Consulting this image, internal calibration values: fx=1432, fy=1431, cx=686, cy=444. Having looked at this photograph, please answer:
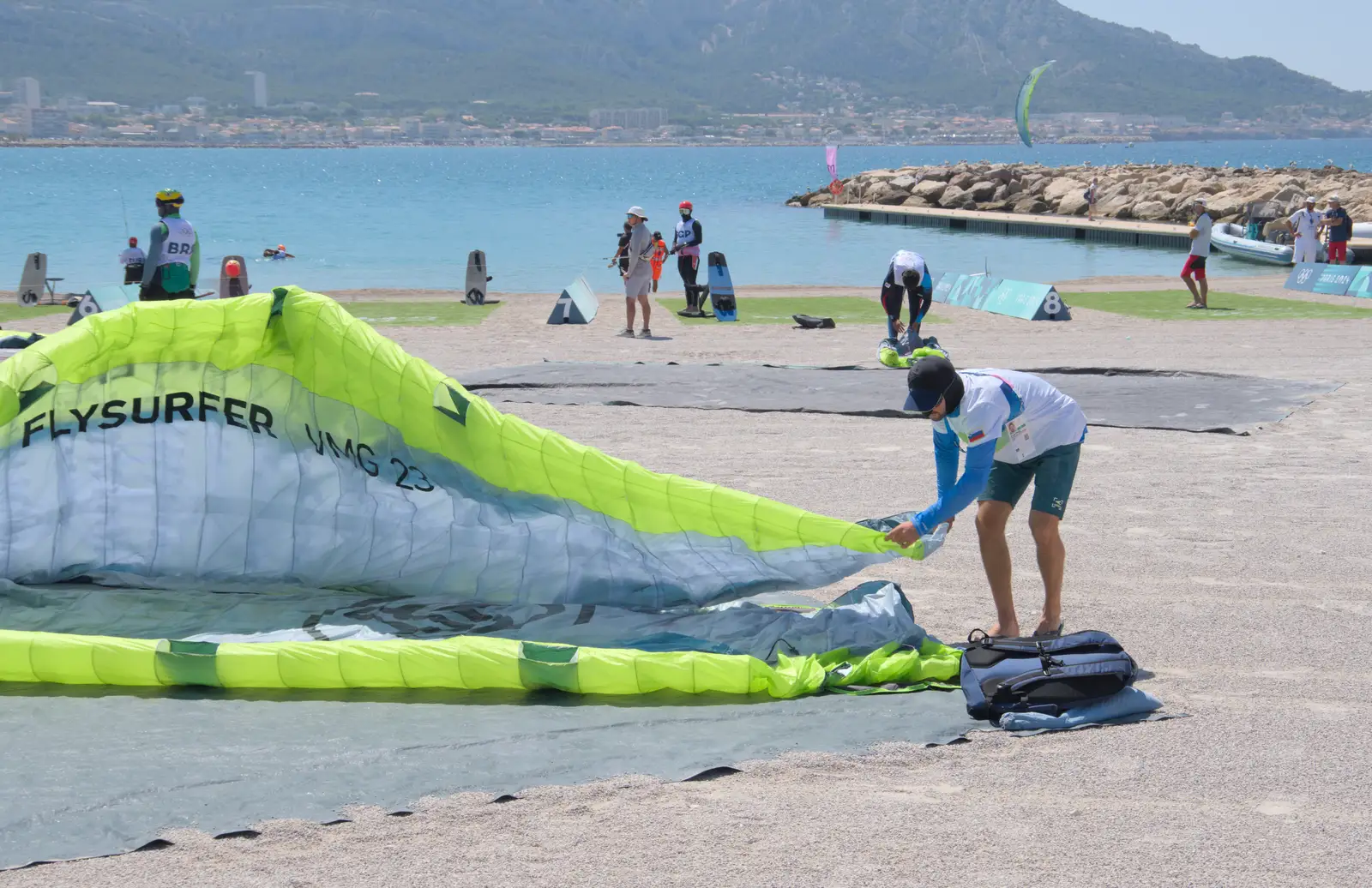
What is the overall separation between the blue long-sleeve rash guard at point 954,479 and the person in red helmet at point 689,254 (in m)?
13.3

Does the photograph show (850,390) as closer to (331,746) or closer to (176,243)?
(176,243)

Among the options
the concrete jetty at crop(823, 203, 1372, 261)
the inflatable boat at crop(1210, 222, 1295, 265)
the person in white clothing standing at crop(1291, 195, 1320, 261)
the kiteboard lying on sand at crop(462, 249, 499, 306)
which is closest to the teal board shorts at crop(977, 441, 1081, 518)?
the kiteboard lying on sand at crop(462, 249, 499, 306)

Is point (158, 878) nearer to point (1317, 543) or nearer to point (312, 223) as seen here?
point (1317, 543)

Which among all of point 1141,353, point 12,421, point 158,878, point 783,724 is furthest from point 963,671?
point 1141,353

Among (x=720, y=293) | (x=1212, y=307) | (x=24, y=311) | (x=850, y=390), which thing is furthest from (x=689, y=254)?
(x=24, y=311)

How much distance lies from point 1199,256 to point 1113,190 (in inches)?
1287

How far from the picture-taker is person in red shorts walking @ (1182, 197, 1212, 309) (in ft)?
66.8

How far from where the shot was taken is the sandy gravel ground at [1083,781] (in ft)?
14.0

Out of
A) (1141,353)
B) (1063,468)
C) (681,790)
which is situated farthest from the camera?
(1141,353)

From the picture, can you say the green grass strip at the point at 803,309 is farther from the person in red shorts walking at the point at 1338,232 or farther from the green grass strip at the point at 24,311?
the person in red shorts walking at the point at 1338,232

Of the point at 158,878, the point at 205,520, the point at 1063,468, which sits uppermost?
the point at 1063,468

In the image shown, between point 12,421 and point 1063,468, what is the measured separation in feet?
15.6

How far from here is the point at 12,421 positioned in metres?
6.62

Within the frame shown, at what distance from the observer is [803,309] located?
21672 mm
